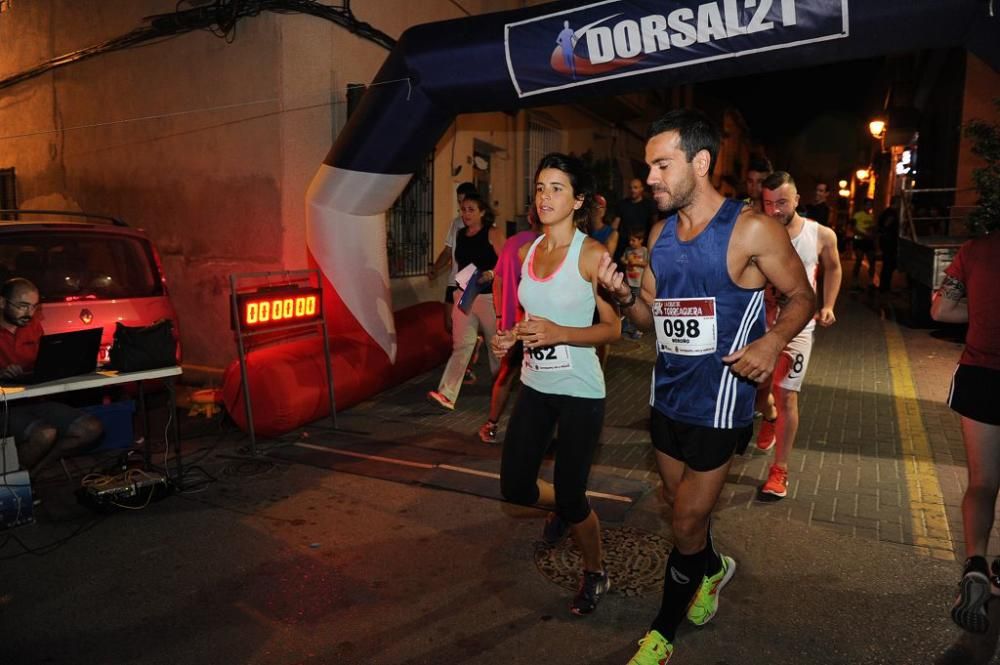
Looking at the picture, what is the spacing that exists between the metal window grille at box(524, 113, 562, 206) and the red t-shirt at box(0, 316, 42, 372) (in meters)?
10.6

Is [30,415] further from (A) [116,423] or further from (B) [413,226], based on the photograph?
(B) [413,226]

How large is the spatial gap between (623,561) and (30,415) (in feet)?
13.1

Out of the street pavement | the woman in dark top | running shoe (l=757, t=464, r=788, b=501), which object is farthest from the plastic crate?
running shoe (l=757, t=464, r=788, b=501)

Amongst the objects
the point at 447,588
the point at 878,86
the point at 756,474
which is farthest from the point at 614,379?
A: the point at 878,86

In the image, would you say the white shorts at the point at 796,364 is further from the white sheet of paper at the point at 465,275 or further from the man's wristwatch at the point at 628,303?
the white sheet of paper at the point at 465,275

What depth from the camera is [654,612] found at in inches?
140

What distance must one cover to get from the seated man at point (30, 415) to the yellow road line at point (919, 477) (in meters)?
5.43

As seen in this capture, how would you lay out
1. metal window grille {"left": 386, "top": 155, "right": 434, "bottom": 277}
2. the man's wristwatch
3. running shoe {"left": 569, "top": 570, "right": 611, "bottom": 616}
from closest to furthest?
the man's wristwatch
running shoe {"left": 569, "top": 570, "right": 611, "bottom": 616}
metal window grille {"left": 386, "top": 155, "right": 434, "bottom": 277}

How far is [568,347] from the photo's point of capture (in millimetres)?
3373

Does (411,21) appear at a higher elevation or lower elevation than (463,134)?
higher

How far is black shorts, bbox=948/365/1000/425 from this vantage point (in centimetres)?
337

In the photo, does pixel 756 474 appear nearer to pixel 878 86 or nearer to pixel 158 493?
pixel 158 493

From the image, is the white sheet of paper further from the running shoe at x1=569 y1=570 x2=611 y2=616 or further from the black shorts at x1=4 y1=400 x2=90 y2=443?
the running shoe at x1=569 y1=570 x2=611 y2=616

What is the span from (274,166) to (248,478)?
4391mm
